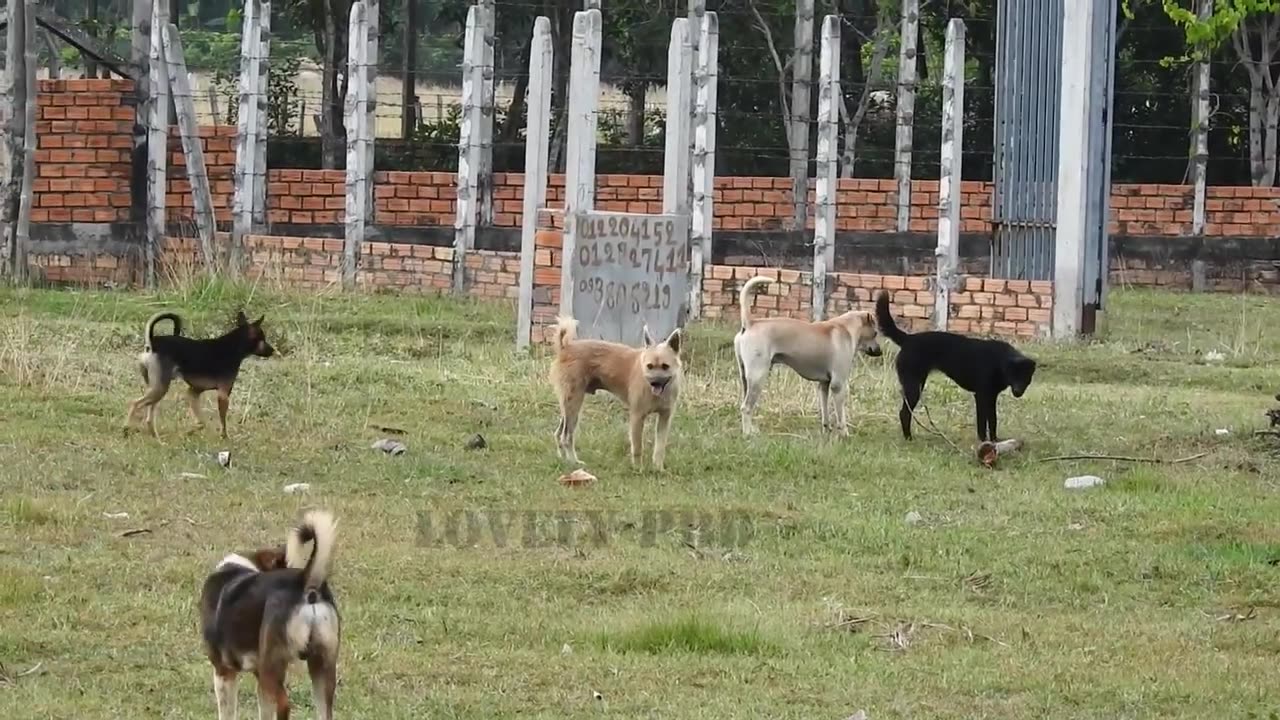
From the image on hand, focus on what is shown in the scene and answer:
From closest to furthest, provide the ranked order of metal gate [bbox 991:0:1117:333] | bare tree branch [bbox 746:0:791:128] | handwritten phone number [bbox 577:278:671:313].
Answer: handwritten phone number [bbox 577:278:671:313] → metal gate [bbox 991:0:1117:333] → bare tree branch [bbox 746:0:791:128]

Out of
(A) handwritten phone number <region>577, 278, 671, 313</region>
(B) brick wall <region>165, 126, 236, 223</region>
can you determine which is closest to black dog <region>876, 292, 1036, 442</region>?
(A) handwritten phone number <region>577, 278, 671, 313</region>

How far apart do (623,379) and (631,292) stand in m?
3.50

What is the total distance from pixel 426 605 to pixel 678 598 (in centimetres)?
87

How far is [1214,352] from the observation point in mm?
15312

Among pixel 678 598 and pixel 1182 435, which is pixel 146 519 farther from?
pixel 1182 435

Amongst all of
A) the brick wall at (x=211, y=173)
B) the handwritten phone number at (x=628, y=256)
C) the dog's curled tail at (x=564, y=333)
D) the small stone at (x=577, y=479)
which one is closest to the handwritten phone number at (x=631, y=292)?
the handwritten phone number at (x=628, y=256)

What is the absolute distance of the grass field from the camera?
21.0ft

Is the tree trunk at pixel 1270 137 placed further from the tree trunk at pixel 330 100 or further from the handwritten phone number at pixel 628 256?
the handwritten phone number at pixel 628 256

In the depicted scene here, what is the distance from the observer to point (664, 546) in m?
8.47

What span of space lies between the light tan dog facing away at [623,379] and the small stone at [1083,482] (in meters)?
1.84

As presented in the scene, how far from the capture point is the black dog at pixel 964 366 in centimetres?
1112

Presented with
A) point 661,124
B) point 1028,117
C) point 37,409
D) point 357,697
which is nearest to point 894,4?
point 661,124

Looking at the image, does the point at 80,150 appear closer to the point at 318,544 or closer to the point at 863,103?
the point at 863,103

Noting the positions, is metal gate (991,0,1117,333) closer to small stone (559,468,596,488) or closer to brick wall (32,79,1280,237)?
brick wall (32,79,1280,237)
